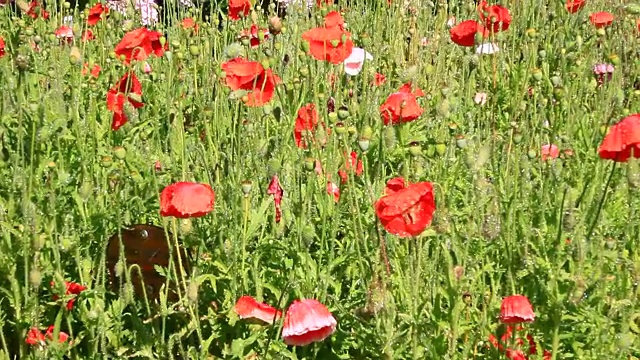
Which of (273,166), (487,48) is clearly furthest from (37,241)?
(487,48)

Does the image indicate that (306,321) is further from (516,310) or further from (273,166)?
(273,166)

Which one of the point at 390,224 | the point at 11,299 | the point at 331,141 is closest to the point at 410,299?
the point at 390,224

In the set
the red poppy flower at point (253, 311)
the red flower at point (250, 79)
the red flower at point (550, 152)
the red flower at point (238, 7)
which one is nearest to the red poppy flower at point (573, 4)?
the red flower at point (550, 152)

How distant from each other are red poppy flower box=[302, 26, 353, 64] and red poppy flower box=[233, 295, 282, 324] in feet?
2.45

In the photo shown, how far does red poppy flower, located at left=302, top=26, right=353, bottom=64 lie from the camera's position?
2.31 metres

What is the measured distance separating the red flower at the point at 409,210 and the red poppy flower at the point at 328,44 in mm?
749

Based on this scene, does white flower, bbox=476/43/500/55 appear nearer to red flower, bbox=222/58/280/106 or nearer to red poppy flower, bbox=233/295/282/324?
red flower, bbox=222/58/280/106

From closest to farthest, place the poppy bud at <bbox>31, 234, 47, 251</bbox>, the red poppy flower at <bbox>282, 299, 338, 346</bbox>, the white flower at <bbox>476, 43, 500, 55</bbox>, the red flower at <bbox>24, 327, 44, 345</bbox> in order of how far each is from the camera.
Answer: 1. the red poppy flower at <bbox>282, 299, 338, 346</bbox>
2. the poppy bud at <bbox>31, 234, 47, 251</bbox>
3. the red flower at <bbox>24, 327, 44, 345</bbox>
4. the white flower at <bbox>476, 43, 500, 55</bbox>

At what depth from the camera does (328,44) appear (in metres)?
2.31

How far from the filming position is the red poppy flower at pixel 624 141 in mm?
1761

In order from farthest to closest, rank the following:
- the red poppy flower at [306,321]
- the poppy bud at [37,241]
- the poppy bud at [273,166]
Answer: the poppy bud at [273,166] → the poppy bud at [37,241] → the red poppy flower at [306,321]

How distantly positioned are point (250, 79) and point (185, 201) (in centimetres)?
65

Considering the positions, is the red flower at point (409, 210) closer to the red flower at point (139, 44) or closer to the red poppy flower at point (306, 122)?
the red poppy flower at point (306, 122)

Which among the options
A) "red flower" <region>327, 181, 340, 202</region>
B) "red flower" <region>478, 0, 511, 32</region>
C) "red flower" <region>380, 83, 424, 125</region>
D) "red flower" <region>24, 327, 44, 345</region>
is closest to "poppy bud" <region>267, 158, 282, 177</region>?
"red flower" <region>327, 181, 340, 202</region>
